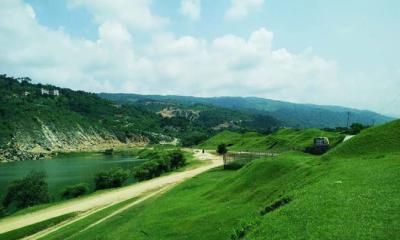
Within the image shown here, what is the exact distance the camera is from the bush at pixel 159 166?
94.6 metres

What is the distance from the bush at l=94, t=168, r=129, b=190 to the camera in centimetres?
8406

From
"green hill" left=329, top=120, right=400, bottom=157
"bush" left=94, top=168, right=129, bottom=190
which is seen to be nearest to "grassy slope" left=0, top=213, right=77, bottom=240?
"bush" left=94, top=168, right=129, bottom=190

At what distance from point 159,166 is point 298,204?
8051cm

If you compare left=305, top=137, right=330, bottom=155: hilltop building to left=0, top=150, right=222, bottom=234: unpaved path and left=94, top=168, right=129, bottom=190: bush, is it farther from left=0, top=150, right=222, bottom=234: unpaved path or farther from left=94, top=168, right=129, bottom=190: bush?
left=94, top=168, right=129, bottom=190: bush

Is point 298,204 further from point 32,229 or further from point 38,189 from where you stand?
point 38,189

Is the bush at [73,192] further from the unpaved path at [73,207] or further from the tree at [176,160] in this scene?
the tree at [176,160]

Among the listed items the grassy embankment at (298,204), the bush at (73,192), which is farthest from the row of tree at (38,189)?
the grassy embankment at (298,204)

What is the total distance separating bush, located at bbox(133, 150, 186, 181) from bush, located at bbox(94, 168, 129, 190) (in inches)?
328

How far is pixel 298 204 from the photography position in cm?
2169

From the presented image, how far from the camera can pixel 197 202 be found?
3903cm

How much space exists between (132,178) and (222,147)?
45.0 metres

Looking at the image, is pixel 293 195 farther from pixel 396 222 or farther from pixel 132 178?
pixel 132 178

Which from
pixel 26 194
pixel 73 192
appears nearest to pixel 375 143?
pixel 73 192

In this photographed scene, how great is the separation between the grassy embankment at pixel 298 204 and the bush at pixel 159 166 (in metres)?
46.5
